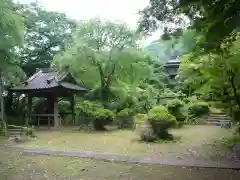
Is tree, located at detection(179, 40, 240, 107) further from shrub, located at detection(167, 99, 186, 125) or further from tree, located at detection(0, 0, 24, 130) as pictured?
tree, located at detection(0, 0, 24, 130)

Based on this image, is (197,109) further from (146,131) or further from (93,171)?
(93,171)

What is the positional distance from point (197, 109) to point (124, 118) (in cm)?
600

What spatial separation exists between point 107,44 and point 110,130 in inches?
259

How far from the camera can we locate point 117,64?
2141 centimetres

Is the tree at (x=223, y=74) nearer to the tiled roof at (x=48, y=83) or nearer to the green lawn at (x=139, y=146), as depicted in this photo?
the green lawn at (x=139, y=146)

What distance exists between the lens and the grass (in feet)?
25.1

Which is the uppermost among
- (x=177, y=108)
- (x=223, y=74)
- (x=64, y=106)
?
(x=223, y=74)

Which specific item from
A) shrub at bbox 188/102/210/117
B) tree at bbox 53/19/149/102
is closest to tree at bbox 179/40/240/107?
tree at bbox 53/19/149/102

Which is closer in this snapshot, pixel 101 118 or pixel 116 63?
pixel 101 118

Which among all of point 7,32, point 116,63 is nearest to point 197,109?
point 116,63

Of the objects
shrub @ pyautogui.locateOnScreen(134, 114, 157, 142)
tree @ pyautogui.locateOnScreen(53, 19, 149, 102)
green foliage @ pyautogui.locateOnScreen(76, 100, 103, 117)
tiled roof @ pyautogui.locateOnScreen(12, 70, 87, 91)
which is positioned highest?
tree @ pyautogui.locateOnScreen(53, 19, 149, 102)

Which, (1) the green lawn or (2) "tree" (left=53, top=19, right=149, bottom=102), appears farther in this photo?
(2) "tree" (left=53, top=19, right=149, bottom=102)

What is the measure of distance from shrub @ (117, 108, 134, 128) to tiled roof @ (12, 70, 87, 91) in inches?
132

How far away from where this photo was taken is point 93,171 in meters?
8.38
